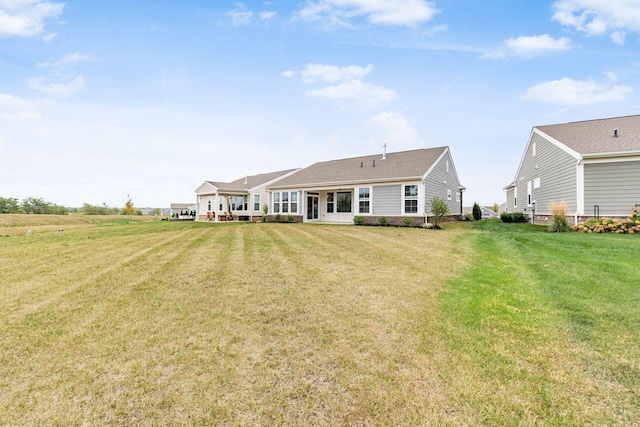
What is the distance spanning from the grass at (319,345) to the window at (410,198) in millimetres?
11230

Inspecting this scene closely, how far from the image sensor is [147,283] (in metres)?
5.13

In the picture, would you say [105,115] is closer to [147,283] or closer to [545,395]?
[147,283]

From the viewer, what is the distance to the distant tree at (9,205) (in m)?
34.7

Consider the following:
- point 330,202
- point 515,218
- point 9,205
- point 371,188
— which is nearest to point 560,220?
point 515,218

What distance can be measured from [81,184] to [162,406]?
36841mm

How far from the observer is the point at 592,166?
12.5m

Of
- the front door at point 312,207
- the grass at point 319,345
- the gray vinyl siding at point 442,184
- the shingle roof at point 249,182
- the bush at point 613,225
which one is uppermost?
the shingle roof at point 249,182

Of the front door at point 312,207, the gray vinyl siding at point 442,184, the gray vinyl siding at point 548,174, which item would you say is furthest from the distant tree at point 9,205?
the gray vinyl siding at point 548,174

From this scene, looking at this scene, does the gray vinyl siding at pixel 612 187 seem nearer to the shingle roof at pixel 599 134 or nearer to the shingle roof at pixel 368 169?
the shingle roof at pixel 599 134

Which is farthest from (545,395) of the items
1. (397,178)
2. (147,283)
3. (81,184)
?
(81,184)

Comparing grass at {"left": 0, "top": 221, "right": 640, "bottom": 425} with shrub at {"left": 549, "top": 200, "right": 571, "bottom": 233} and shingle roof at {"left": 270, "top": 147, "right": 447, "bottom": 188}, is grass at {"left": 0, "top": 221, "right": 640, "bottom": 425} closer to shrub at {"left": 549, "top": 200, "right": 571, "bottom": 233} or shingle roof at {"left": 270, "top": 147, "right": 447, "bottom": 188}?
shrub at {"left": 549, "top": 200, "right": 571, "bottom": 233}

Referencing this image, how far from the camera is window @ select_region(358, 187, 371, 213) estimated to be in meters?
19.3

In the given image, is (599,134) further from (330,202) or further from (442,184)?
(330,202)

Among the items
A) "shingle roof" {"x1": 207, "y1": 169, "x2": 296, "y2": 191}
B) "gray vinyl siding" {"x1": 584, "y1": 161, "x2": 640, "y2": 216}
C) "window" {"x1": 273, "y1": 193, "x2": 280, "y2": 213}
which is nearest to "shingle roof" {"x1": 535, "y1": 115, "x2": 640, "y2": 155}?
"gray vinyl siding" {"x1": 584, "y1": 161, "x2": 640, "y2": 216}
